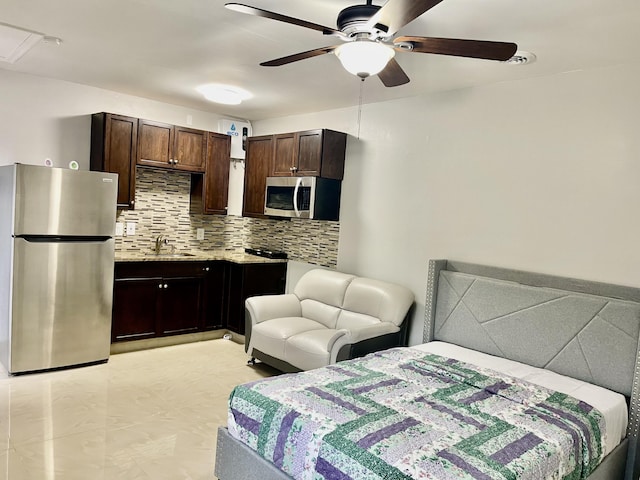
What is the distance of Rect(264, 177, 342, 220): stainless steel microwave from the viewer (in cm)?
459

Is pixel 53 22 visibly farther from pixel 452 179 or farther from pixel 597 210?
pixel 597 210

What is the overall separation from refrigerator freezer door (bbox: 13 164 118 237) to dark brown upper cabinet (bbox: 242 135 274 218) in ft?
5.26

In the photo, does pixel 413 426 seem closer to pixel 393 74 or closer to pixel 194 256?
pixel 393 74

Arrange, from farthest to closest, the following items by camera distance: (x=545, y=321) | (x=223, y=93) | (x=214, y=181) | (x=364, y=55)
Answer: (x=214, y=181) → (x=223, y=93) → (x=545, y=321) → (x=364, y=55)

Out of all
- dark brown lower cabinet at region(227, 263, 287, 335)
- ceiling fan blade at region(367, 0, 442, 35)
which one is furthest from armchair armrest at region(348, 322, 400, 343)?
ceiling fan blade at region(367, 0, 442, 35)

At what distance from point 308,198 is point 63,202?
2.12 metres

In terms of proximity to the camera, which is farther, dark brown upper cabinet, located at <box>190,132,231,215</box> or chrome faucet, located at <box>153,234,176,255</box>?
dark brown upper cabinet, located at <box>190,132,231,215</box>

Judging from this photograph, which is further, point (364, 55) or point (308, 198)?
Result: point (308, 198)

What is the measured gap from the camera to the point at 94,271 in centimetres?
404

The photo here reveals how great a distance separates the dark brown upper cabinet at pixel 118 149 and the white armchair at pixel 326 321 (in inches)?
66.2

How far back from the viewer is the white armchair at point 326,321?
360 cm

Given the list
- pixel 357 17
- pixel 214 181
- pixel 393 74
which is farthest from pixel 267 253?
pixel 357 17

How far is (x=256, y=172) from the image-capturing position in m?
5.30

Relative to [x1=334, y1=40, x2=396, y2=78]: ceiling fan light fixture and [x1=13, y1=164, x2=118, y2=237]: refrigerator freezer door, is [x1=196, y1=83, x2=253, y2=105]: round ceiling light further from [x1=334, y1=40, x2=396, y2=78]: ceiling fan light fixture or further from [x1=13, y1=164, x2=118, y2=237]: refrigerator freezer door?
[x1=334, y1=40, x2=396, y2=78]: ceiling fan light fixture
